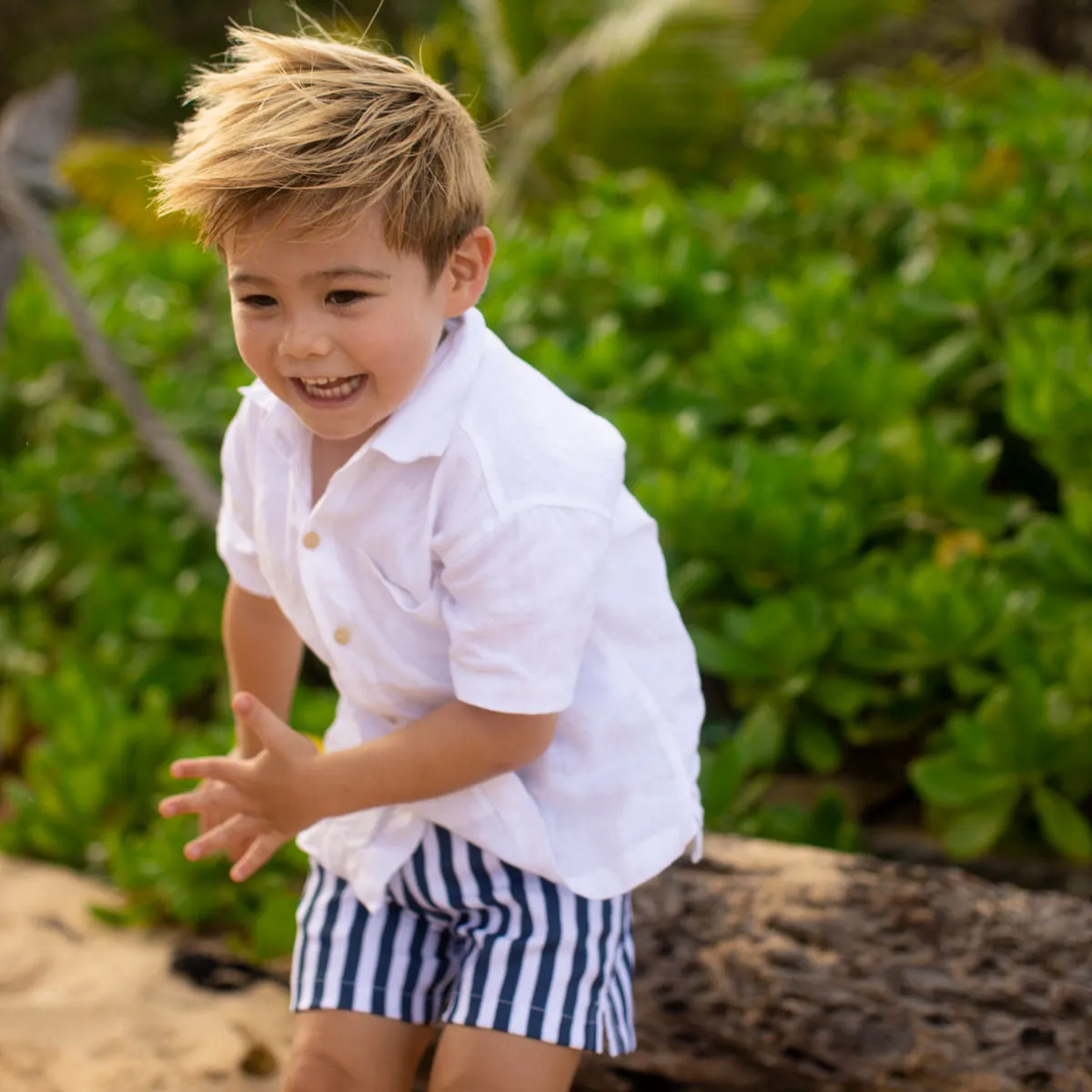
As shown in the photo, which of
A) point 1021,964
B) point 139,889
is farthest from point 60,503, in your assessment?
point 1021,964

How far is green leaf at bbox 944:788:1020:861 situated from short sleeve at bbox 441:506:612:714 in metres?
1.16

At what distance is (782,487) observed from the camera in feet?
8.85

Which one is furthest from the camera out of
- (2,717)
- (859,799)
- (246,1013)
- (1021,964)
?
(2,717)

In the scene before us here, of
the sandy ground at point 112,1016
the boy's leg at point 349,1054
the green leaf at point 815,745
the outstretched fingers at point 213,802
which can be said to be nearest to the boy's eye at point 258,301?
the outstretched fingers at point 213,802

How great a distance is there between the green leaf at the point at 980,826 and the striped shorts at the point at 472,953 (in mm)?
857

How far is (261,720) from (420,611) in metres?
0.20

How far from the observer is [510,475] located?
1.41 meters

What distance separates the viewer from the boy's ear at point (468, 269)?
143 cm

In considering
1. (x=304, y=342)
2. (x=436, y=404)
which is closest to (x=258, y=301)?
(x=304, y=342)

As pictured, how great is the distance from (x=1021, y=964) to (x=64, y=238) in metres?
4.43

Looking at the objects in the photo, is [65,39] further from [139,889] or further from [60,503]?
[139,889]

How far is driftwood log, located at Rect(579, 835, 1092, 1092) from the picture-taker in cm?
175

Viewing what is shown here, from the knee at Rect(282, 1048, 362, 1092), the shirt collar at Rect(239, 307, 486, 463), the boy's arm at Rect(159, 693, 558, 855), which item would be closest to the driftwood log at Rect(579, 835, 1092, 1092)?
the knee at Rect(282, 1048, 362, 1092)

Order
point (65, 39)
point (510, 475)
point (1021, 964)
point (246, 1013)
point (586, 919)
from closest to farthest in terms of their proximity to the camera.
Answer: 1. point (510, 475)
2. point (586, 919)
3. point (1021, 964)
4. point (246, 1013)
5. point (65, 39)
